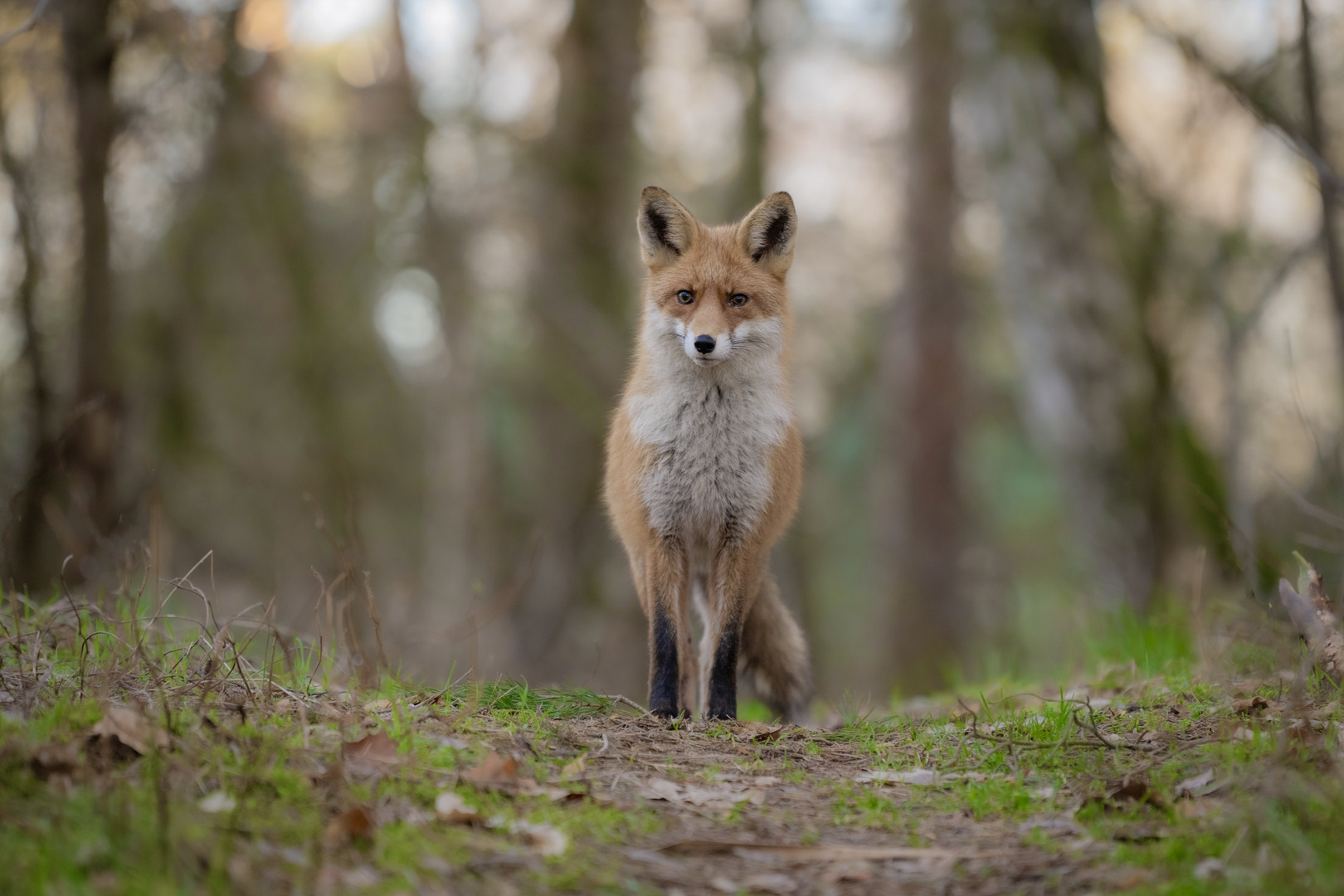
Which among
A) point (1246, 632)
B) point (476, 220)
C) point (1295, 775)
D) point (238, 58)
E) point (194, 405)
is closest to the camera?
point (1295, 775)

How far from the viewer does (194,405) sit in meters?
10.6

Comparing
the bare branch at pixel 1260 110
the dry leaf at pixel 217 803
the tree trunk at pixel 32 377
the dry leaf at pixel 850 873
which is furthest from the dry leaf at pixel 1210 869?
the tree trunk at pixel 32 377

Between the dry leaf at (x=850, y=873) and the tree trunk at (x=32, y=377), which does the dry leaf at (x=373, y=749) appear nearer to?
the dry leaf at (x=850, y=873)

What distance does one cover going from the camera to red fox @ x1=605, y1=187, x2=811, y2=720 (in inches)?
172

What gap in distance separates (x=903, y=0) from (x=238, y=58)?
715 centimetres

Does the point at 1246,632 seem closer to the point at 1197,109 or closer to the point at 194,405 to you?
the point at 1197,109

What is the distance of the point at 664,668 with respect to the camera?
4.27 m

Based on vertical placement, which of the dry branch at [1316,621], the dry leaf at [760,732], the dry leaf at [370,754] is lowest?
the dry leaf at [760,732]

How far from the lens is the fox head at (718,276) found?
4.41m

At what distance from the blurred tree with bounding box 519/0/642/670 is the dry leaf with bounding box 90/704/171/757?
7.63 metres

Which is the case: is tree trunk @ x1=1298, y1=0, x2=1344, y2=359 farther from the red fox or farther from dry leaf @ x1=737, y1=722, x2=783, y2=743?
dry leaf @ x1=737, y1=722, x2=783, y2=743

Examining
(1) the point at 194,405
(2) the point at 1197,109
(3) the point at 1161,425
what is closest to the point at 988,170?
(2) the point at 1197,109

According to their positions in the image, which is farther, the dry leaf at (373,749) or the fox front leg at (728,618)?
the fox front leg at (728,618)

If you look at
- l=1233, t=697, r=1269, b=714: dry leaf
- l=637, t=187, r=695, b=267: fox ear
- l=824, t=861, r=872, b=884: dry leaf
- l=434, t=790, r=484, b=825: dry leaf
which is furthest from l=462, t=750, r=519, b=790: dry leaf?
l=637, t=187, r=695, b=267: fox ear
